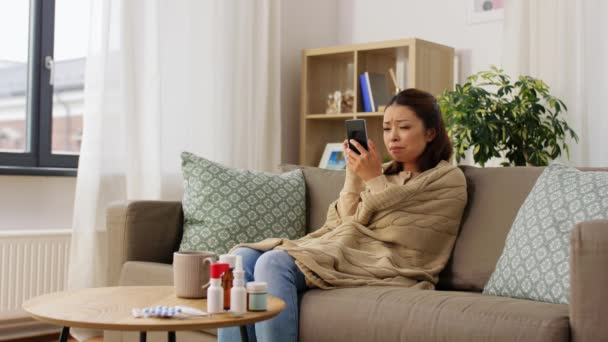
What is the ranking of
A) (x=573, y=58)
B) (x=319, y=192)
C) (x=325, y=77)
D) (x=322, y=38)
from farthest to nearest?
1. (x=322, y=38)
2. (x=325, y=77)
3. (x=573, y=58)
4. (x=319, y=192)

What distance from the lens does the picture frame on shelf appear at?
4230 millimetres

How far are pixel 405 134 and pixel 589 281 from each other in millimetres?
938

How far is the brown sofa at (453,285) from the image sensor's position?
5.41 feet

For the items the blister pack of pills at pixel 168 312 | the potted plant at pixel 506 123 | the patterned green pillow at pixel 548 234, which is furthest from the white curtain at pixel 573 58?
the blister pack of pills at pixel 168 312

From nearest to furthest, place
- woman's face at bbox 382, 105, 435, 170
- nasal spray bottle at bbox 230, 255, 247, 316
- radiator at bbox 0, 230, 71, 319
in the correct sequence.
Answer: nasal spray bottle at bbox 230, 255, 247, 316, woman's face at bbox 382, 105, 435, 170, radiator at bbox 0, 230, 71, 319

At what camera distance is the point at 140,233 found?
270 cm

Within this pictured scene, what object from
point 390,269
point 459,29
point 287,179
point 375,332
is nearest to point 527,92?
point 459,29

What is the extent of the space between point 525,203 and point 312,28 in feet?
8.82

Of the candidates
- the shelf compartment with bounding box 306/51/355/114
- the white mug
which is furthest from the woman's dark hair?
the shelf compartment with bounding box 306/51/355/114

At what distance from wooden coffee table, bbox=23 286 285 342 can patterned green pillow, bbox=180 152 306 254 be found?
0.84 meters

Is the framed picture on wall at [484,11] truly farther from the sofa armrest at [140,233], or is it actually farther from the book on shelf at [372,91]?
the sofa armrest at [140,233]

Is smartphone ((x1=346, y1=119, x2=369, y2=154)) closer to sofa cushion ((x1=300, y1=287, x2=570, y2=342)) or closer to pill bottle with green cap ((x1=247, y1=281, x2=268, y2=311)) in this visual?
sofa cushion ((x1=300, y1=287, x2=570, y2=342))

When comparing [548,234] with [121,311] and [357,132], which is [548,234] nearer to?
[357,132]

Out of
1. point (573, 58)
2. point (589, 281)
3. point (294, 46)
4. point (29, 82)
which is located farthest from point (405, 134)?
point (294, 46)
